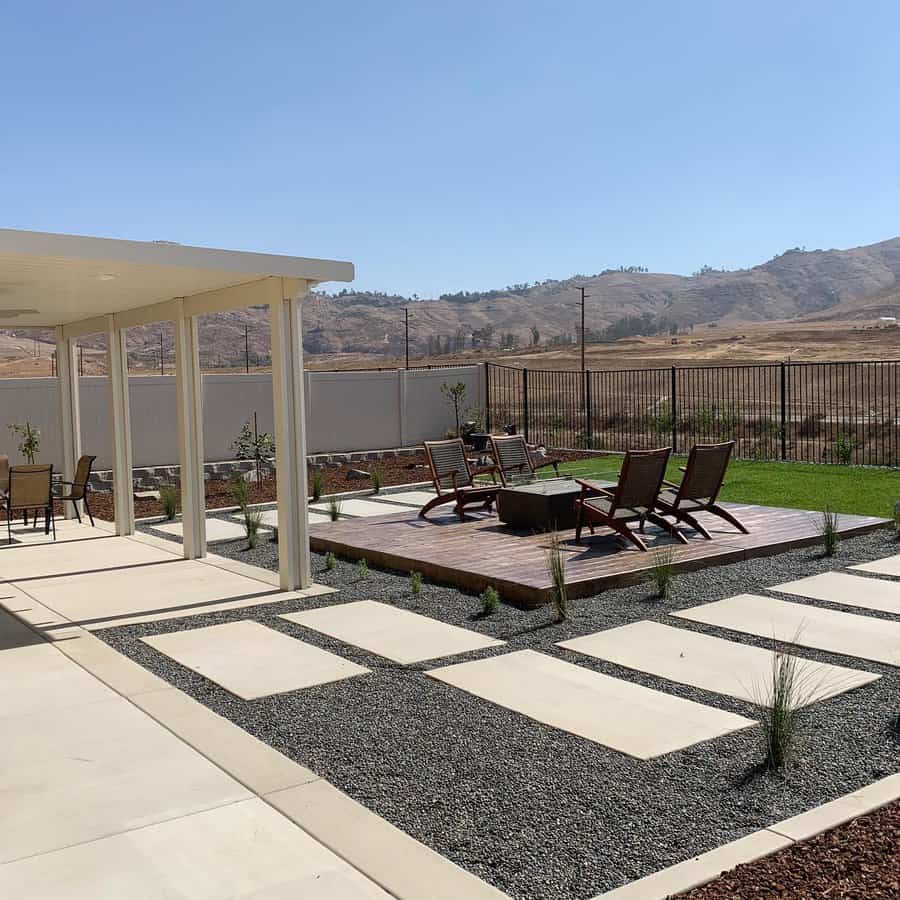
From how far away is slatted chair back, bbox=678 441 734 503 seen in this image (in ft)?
30.3

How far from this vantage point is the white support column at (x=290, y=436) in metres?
8.07

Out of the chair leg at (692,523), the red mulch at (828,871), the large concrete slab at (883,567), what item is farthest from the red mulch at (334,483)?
the red mulch at (828,871)

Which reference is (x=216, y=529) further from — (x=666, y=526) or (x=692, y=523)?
(x=692, y=523)

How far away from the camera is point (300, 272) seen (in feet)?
25.6

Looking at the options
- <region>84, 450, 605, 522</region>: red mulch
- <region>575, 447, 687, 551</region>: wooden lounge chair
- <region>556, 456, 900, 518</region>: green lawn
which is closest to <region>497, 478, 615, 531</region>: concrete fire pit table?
<region>575, 447, 687, 551</region>: wooden lounge chair

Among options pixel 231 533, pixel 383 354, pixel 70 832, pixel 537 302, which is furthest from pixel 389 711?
pixel 537 302

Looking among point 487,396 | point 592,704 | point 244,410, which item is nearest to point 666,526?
point 592,704

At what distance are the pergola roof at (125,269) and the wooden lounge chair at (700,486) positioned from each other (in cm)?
352

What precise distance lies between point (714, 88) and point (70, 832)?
77.5ft

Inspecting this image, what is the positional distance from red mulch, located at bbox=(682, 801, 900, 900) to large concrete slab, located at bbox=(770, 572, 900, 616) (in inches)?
143

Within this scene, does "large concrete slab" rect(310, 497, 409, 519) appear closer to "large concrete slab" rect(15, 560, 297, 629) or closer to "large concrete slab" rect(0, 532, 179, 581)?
"large concrete slab" rect(0, 532, 179, 581)

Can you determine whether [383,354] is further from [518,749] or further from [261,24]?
[518,749]

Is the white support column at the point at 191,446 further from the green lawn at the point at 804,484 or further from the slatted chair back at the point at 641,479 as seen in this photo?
the green lawn at the point at 804,484

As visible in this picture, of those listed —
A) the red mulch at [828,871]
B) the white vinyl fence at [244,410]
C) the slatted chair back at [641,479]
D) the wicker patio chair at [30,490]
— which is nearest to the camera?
the red mulch at [828,871]
